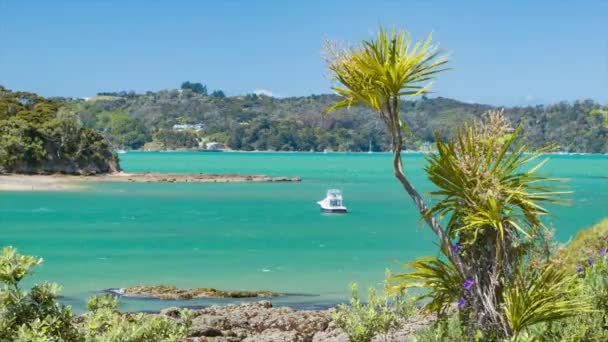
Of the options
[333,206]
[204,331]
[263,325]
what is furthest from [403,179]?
[333,206]

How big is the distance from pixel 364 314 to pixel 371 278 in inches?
770

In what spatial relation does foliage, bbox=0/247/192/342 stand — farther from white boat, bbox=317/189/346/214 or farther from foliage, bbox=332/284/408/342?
white boat, bbox=317/189/346/214

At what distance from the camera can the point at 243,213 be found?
59000 mm

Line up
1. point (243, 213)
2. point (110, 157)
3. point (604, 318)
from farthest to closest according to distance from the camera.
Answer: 1. point (110, 157)
2. point (243, 213)
3. point (604, 318)

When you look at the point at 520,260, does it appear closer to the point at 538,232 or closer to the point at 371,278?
the point at 538,232

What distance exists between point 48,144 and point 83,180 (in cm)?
540

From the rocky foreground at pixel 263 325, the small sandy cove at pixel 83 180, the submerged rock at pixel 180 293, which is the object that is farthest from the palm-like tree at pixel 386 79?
the small sandy cove at pixel 83 180

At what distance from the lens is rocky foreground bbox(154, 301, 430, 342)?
1527 centimetres

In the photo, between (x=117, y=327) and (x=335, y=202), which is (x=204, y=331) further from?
(x=335, y=202)

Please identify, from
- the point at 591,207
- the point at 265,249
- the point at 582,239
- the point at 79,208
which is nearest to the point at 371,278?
the point at 265,249

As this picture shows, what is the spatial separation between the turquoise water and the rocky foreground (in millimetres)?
1950

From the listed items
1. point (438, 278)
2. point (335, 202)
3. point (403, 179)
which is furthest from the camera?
point (335, 202)

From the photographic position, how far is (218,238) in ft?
139

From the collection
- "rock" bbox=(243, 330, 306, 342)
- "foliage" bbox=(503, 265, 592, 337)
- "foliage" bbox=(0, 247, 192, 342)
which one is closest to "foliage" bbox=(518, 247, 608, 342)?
"foliage" bbox=(503, 265, 592, 337)
